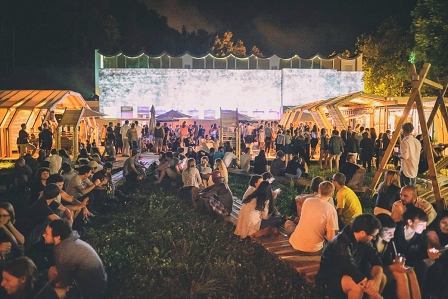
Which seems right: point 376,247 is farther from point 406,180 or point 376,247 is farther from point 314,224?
point 406,180

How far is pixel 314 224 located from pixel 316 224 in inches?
1.1

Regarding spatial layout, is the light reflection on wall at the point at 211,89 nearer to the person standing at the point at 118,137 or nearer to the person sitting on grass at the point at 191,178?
the person standing at the point at 118,137

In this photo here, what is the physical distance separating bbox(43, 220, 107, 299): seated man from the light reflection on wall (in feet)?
100.0

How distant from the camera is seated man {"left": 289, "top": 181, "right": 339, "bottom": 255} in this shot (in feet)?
17.7

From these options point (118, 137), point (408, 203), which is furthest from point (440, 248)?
point (118, 137)

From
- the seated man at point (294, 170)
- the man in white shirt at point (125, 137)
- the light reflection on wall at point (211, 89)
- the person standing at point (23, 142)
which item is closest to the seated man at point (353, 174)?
the seated man at point (294, 170)

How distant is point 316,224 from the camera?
18.2 ft

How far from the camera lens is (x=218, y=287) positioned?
497 cm

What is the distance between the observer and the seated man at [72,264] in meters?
4.19

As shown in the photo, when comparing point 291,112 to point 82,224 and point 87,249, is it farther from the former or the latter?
point 87,249

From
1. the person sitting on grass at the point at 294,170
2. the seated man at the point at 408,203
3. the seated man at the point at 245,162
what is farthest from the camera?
the seated man at the point at 245,162

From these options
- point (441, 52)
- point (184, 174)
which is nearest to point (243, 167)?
point (184, 174)

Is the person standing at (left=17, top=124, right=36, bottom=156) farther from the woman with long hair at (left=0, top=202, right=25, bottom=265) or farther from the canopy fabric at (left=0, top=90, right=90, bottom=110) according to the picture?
the woman with long hair at (left=0, top=202, right=25, bottom=265)

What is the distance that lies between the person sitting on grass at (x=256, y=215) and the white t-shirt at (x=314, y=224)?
3.12ft
